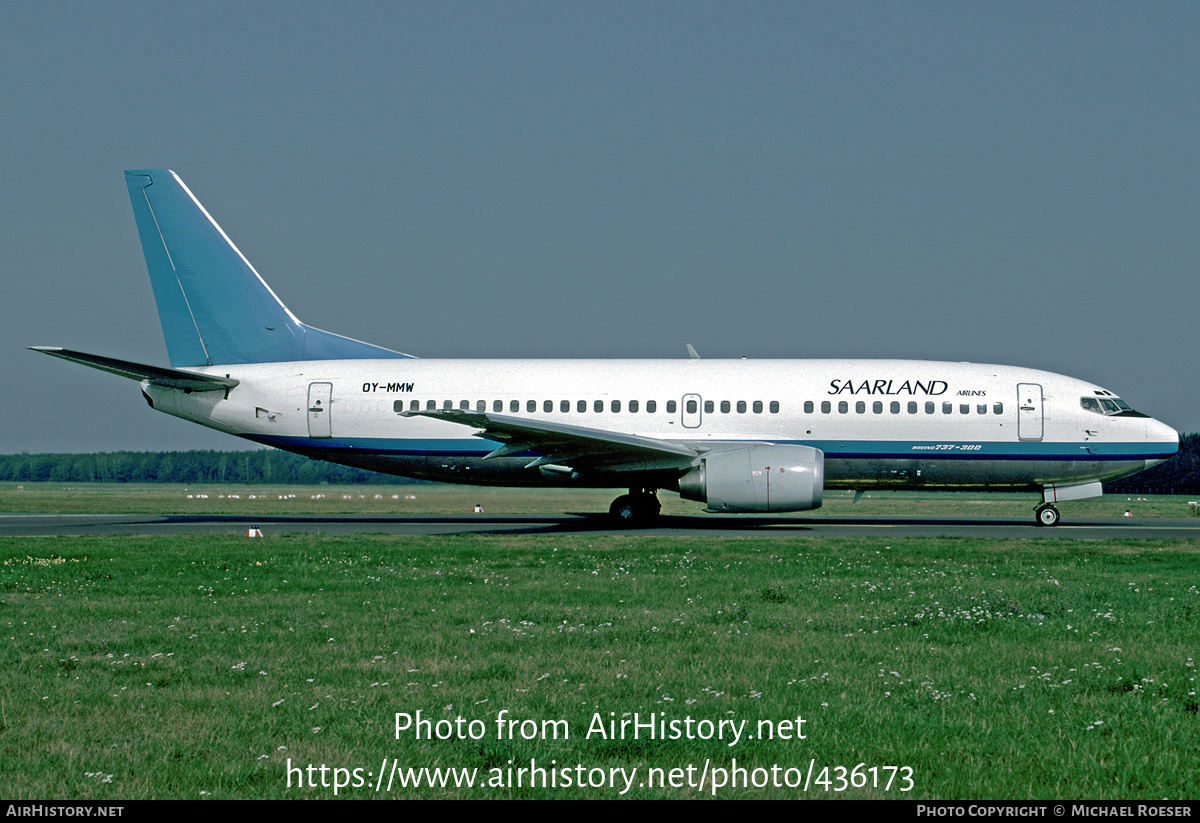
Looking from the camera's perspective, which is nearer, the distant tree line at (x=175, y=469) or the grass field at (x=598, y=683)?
the grass field at (x=598, y=683)

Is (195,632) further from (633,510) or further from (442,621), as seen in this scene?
(633,510)

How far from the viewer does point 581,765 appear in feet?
15.8

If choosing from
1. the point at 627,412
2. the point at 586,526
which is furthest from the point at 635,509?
the point at 627,412

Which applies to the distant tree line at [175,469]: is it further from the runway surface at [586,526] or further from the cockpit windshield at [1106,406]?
the cockpit windshield at [1106,406]

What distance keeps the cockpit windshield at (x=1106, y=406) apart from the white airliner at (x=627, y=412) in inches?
1.8

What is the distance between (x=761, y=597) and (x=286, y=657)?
17.0ft

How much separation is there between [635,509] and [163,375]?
11.9 metres

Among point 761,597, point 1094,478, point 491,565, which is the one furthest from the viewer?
point 1094,478

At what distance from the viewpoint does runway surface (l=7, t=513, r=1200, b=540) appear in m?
20.4

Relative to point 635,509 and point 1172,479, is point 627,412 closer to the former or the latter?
point 635,509

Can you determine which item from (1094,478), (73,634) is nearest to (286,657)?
(73,634)

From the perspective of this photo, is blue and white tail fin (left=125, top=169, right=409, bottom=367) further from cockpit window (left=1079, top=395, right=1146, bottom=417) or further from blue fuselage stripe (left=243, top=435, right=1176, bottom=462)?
cockpit window (left=1079, top=395, right=1146, bottom=417)

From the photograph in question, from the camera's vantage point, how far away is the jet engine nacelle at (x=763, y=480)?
67.2 feet

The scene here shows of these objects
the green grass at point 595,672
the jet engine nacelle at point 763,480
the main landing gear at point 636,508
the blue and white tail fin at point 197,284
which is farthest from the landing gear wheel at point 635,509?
the green grass at point 595,672
